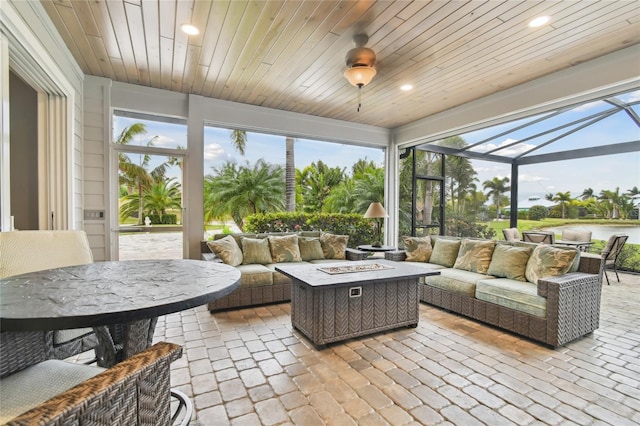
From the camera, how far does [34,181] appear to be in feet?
10.5

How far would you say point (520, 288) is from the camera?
114 inches

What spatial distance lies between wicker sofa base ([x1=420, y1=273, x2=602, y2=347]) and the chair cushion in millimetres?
3184

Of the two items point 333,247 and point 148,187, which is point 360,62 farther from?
point 148,187

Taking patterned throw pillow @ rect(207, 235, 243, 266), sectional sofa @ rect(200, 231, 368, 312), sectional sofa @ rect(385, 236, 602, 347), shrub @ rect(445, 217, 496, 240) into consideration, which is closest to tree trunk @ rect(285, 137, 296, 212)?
sectional sofa @ rect(200, 231, 368, 312)

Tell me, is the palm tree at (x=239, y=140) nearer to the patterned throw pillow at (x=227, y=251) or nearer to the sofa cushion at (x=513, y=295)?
the patterned throw pillow at (x=227, y=251)

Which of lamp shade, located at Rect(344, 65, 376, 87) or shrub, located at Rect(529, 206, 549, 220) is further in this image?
shrub, located at Rect(529, 206, 549, 220)

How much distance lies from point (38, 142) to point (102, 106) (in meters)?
1.09

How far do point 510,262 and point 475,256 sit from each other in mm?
416

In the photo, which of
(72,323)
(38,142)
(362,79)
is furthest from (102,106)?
(72,323)

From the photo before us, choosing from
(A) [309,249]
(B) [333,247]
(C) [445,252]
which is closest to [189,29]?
(A) [309,249]

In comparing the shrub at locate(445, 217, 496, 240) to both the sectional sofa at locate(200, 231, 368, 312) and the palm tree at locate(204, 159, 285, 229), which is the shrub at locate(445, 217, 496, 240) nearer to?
the sectional sofa at locate(200, 231, 368, 312)

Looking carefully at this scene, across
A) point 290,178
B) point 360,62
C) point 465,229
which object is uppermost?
point 360,62

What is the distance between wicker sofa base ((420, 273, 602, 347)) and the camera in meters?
2.54

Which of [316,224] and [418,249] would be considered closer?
[418,249]
